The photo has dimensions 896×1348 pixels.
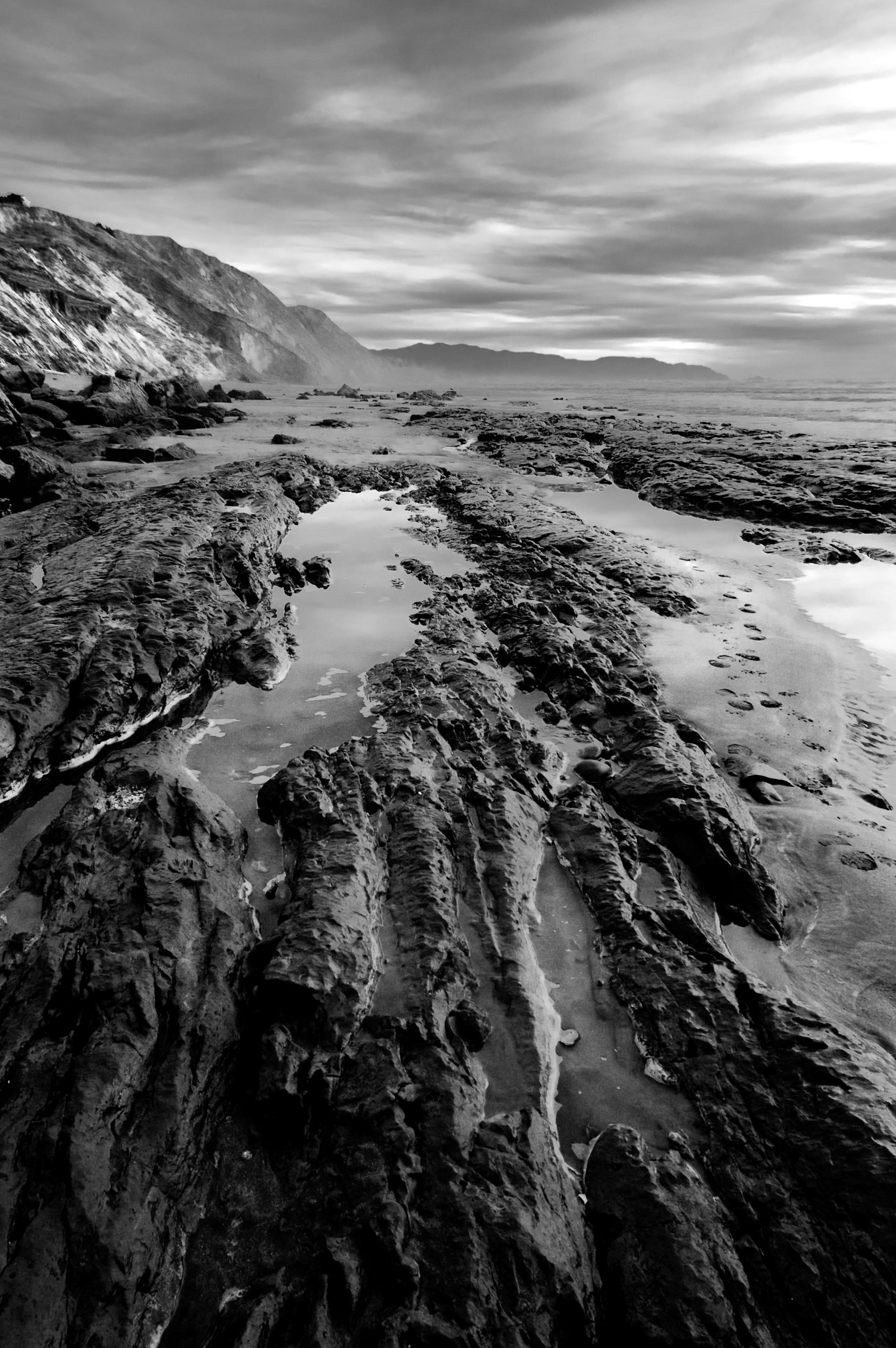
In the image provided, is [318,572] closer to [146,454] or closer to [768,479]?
[146,454]

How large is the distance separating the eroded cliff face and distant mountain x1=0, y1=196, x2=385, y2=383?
57.8 metres

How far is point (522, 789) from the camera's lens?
5.07m

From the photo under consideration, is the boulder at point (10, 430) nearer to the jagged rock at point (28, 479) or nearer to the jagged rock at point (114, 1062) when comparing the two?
the jagged rock at point (28, 479)

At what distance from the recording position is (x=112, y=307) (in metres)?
72.9

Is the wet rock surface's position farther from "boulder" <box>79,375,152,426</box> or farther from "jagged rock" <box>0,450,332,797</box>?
"boulder" <box>79,375,152,426</box>

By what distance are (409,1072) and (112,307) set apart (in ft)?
299

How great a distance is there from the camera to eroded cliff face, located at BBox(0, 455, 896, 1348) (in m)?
2.28

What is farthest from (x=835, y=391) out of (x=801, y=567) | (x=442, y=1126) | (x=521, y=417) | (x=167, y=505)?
(x=442, y=1126)

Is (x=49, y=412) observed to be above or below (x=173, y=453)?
above

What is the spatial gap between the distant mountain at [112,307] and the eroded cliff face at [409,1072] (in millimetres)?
57849

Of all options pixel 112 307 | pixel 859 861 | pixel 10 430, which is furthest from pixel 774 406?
pixel 112 307

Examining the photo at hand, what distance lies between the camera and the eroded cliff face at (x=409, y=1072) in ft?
7.49

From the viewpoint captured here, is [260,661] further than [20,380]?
No

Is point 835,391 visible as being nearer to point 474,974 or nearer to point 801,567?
point 801,567
